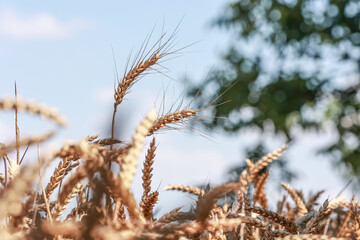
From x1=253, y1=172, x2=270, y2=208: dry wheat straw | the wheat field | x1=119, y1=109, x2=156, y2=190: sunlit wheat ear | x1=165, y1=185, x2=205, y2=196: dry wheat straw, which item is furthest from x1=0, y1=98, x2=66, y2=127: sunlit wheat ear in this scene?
x1=253, y1=172, x2=270, y2=208: dry wheat straw

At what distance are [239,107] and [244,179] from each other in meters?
8.18

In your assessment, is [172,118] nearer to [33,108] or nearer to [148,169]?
[148,169]

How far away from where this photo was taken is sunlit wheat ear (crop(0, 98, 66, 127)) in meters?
0.62

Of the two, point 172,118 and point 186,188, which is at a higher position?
point 172,118

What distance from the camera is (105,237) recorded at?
42cm

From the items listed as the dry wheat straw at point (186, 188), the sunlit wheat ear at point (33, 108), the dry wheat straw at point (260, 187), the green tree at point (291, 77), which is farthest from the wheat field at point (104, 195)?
the green tree at point (291, 77)

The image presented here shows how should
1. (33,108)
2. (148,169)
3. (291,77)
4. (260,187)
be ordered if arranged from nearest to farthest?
(33,108) < (148,169) < (260,187) < (291,77)

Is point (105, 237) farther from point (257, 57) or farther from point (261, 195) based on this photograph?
point (257, 57)

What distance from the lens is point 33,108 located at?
0.64m

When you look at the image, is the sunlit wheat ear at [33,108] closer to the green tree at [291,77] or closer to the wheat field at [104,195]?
the wheat field at [104,195]

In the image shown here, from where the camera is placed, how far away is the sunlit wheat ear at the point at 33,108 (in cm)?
62

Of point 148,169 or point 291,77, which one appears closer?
point 148,169

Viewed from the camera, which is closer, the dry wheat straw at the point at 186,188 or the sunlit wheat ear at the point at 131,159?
the sunlit wheat ear at the point at 131,159

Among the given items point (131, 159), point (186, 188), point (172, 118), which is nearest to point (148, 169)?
point (172, 118)
